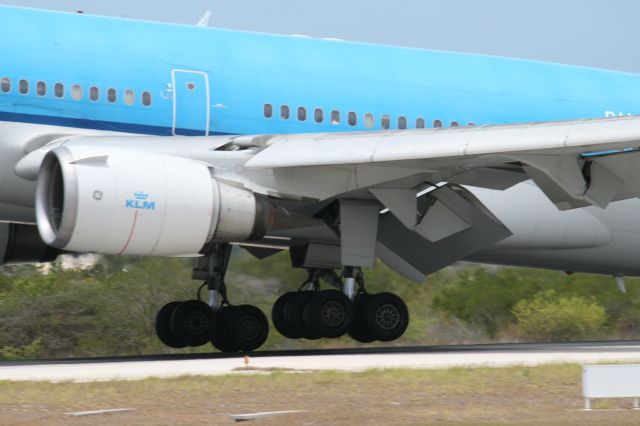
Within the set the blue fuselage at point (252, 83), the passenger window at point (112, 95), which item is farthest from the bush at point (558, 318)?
the passenger window at point (112, 95)

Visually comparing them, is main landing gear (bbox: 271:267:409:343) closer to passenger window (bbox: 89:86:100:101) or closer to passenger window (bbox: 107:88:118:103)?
passenger window (bbox: 107:88:118:103)

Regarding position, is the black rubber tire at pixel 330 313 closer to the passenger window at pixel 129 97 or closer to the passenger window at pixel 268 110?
the passenger window at pixel 268 110

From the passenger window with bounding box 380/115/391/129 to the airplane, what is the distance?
0.04 meters

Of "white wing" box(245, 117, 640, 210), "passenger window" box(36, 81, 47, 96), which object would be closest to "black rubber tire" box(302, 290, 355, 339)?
"white wing" box(245, 117, 640, 210)

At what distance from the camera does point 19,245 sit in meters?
20.6

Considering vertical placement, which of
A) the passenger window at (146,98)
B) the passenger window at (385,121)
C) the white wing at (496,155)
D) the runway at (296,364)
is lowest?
the runway at (296,364)

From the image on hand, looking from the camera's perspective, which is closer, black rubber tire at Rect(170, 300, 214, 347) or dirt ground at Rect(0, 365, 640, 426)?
dirt ground at Rect(0, 365, 640, 426)

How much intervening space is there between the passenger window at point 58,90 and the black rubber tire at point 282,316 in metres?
4.56

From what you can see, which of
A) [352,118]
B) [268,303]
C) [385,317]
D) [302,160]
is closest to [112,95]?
[302,160]

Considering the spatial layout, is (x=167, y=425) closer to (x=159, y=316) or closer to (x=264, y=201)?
(x=264, y=201)

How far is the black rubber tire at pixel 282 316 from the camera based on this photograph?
804 inches

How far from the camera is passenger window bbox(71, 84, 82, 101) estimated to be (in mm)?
18422

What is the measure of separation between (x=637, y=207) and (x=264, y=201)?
6503mm

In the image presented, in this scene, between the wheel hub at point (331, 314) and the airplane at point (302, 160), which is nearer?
the airplane at point (302, 160)
